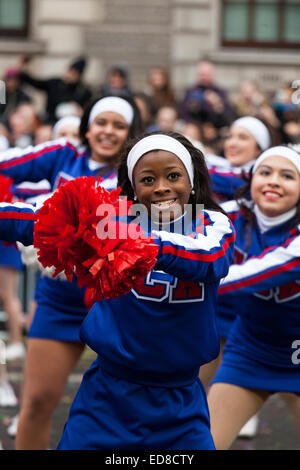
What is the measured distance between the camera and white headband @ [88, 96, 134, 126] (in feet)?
16.4

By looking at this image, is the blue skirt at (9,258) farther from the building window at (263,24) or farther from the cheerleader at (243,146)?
the building window at (263,24)

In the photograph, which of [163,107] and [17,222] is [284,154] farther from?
[163,107]

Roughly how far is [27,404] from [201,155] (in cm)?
174

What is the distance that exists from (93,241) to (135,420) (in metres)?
0.82

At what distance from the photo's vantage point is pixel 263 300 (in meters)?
4.30

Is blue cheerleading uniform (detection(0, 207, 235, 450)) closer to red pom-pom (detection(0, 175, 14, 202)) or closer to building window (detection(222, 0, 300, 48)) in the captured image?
red pom-pom (detection(0, 175, 14, 202))

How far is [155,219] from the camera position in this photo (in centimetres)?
332

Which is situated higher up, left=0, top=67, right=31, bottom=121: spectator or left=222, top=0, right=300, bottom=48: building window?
left=222, top=0, right=300, bottom=48: building window

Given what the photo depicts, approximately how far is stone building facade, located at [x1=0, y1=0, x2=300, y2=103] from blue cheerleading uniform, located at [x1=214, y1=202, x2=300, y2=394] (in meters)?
10.4

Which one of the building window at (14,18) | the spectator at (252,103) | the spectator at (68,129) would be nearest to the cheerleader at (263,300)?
the spectator at (68,129)

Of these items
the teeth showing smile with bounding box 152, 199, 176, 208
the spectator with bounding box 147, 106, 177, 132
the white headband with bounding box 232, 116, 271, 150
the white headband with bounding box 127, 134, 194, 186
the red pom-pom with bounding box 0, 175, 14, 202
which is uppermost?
the white headband with bounding box 127, 134, 194, 186

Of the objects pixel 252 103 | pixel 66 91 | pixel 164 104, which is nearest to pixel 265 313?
pixel 252 103

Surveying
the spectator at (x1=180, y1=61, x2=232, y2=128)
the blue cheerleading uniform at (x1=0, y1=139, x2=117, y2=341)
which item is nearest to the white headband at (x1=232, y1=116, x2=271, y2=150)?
the blue cheerleading uniform at (x1=0, y1=139, x2=117, y2=341)

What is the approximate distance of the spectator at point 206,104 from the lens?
34.3ft
